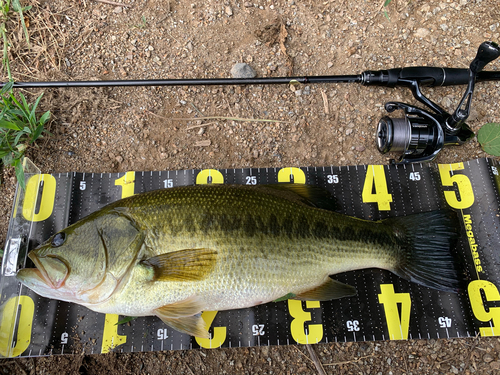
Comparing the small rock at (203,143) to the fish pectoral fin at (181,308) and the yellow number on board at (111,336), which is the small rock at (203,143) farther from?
the yellow number on board at (111,336)

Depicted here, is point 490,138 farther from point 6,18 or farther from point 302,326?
point 6,18

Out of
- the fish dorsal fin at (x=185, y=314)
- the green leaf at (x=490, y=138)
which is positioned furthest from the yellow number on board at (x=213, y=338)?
the green leaf at (x=490, y=138)

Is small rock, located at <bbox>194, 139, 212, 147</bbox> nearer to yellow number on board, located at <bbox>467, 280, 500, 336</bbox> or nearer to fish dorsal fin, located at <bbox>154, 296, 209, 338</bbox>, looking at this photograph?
fish dorsal fin, located at <bbox>154, 296, 209, 338</bbox>

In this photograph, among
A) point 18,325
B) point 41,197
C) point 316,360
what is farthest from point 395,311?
point 41,197

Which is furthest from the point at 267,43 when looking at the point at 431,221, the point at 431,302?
the point at 431,302

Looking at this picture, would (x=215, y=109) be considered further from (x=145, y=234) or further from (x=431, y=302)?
(x=431, y=302)

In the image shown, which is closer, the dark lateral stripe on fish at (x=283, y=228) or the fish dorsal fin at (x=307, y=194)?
the dark lateral stripe on fish at (x=283, y=228)
